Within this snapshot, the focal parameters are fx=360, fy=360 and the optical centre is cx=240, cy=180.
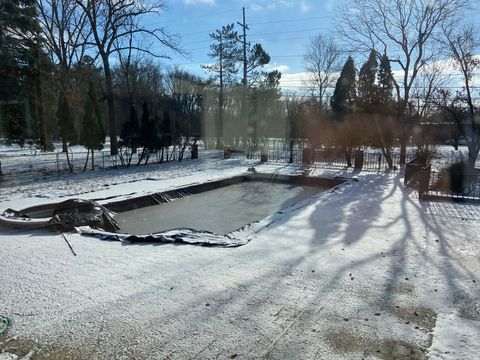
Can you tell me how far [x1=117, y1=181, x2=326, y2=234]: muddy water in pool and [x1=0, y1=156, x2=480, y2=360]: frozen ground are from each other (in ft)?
5.43

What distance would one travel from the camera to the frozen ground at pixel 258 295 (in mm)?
2645

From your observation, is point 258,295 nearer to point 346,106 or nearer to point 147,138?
point 147,138

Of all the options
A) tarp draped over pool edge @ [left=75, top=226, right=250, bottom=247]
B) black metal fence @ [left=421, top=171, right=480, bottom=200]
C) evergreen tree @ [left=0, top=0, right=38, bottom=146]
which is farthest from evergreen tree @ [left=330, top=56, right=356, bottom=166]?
evergreen tree @ [left=0, top=0, right=38, bottom=146]

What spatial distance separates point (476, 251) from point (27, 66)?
1594 cm

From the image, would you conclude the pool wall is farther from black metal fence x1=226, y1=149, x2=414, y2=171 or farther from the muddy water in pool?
black metal fence x1=226, y1=149, x2=414, y2=171

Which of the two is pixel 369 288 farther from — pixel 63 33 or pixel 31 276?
pixel 63 33

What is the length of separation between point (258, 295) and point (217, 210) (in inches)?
208

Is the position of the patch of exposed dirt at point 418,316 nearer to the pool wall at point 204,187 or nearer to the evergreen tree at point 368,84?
the pool wall at point 204,187

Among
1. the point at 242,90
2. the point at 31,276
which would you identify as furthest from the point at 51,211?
the point at 242,90

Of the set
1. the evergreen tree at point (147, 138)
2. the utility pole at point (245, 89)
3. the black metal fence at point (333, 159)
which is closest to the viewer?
the black metal fence at point (333, 159)

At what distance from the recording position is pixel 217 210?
341 inches

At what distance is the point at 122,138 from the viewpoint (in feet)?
56.4

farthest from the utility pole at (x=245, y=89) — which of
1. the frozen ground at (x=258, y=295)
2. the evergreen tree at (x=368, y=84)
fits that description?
the frozen ground at (x=258, y=295)

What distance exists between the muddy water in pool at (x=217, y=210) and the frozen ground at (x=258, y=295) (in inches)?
65.2
